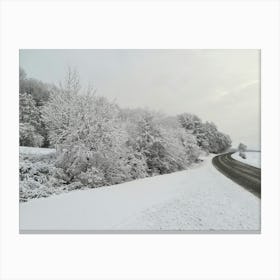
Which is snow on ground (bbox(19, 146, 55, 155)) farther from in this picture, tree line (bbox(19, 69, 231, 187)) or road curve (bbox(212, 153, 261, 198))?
road curve (bbox(212, 153, 261, 198))

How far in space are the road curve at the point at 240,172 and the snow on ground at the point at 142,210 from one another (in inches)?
3.8

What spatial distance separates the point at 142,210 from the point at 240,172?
4.63 feet

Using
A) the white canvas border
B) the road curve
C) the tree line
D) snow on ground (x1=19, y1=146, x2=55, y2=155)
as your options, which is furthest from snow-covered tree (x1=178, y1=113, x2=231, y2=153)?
snow on ground (x1=19, y1=146, x2=55, y2=155)

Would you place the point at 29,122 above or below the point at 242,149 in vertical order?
above

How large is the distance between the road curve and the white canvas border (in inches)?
4.1

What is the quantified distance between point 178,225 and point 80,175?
1.44 metres

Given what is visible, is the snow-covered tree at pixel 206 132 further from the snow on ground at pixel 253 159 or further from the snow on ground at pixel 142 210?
the snow on ground at pixel 142 210
